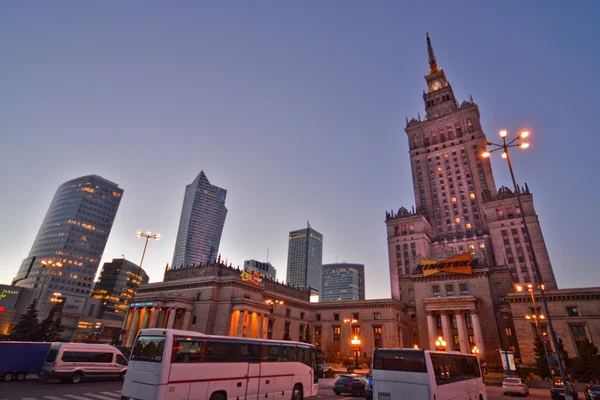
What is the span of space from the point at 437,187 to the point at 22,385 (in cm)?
12140

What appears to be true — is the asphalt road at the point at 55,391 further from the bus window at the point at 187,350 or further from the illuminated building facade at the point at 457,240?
the illuminated building facade at the point at 457,240

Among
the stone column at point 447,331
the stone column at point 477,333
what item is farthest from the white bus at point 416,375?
the stone column at point 447,331

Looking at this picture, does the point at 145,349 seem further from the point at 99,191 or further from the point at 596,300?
the point at 99,191

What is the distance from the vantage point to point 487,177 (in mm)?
108500

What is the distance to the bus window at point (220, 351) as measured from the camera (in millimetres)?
14938

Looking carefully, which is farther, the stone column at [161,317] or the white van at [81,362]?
the stone column at [161,317]

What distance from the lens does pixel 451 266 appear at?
67.1 metres

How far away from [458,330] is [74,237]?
531 feet

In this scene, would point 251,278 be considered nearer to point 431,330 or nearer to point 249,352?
point 431,330

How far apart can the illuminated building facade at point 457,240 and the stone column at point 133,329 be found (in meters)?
57.7

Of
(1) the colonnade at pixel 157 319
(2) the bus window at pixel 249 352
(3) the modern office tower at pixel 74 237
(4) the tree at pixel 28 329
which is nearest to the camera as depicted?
(2) the bus window at pixel 249 352

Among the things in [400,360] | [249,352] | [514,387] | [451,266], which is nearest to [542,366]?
[514,387]

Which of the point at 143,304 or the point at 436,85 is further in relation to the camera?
the point at 436,85

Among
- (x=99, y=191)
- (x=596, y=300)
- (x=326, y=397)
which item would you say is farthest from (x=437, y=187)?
(x=99, y=191)
